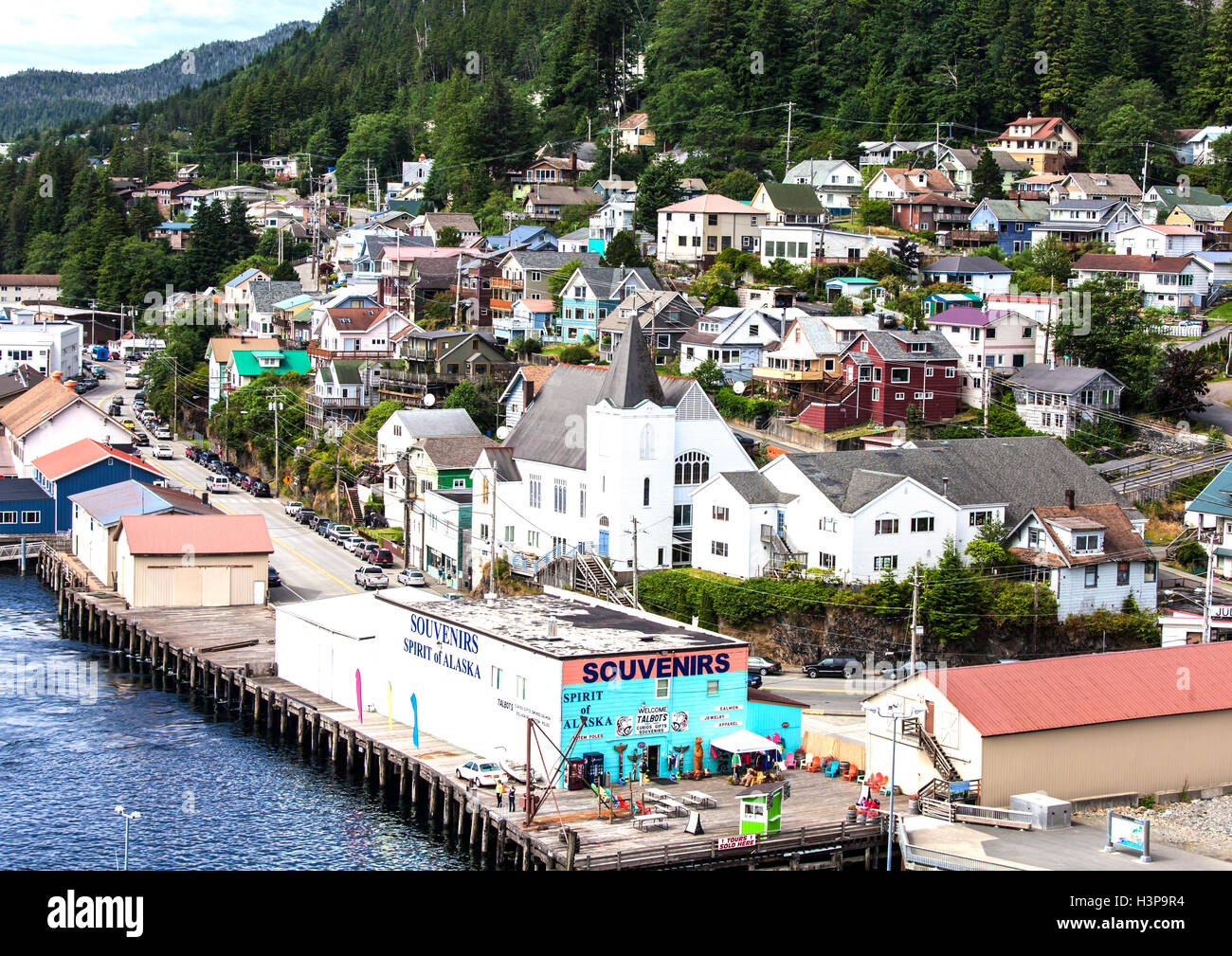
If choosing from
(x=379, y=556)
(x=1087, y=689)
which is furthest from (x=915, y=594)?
(x=379, y=556)

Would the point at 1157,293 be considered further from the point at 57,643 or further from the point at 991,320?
the point at 57,643

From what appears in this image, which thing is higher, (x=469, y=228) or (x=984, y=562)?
(x=469, y=228)

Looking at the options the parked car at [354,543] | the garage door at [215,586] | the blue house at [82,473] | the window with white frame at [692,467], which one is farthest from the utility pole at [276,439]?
the window with white frame at [692,467]

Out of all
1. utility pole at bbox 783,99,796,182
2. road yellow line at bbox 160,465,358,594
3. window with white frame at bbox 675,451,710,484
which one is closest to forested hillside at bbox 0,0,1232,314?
utility pole at bbox 783,99,796,182

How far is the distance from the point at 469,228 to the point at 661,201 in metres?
25.5

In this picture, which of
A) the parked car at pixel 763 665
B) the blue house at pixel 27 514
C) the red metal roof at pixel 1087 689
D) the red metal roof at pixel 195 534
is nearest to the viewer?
the red metal roof at pixel 1087 689

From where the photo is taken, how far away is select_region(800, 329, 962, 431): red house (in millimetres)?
73312

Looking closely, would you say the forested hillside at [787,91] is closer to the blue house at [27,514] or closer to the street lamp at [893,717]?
the blue house at [27,514]

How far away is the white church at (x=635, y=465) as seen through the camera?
62000 millimetres

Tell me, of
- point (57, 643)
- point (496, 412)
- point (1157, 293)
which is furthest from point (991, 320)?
point (57, 643)

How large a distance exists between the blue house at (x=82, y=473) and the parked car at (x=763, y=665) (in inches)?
1458

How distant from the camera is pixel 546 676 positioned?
4238 centimetres

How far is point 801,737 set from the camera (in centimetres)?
4531

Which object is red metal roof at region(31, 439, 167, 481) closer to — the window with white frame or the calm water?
the calm water
